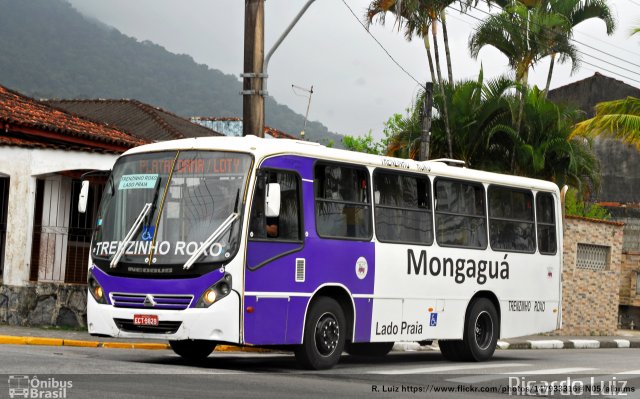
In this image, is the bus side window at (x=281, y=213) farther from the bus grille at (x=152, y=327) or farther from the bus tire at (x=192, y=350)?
the bus tire at (x=192, y=350)

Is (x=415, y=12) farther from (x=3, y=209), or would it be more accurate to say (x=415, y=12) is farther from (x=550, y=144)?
(x=3, y=209)

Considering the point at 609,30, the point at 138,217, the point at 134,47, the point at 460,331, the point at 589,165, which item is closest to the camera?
the point at 138,217

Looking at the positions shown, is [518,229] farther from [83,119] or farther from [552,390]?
[83,119]

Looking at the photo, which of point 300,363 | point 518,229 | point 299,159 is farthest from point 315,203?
point 518,229

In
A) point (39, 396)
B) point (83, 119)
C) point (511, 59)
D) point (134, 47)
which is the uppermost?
point (134, 47)

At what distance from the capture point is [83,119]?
28.2 meters

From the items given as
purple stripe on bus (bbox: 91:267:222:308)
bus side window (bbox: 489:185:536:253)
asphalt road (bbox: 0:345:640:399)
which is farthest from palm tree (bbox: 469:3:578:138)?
purple stripe on bus (bbox: 91:267:222:308)

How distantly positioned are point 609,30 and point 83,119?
1903 cm

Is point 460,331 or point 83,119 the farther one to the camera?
point 83,119

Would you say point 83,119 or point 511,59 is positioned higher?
point 511,59

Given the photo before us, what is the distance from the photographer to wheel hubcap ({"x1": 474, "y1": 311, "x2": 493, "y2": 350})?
19.7 meters

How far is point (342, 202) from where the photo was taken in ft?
54.0

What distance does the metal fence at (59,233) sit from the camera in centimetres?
2206

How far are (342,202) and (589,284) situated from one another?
1947 cm
